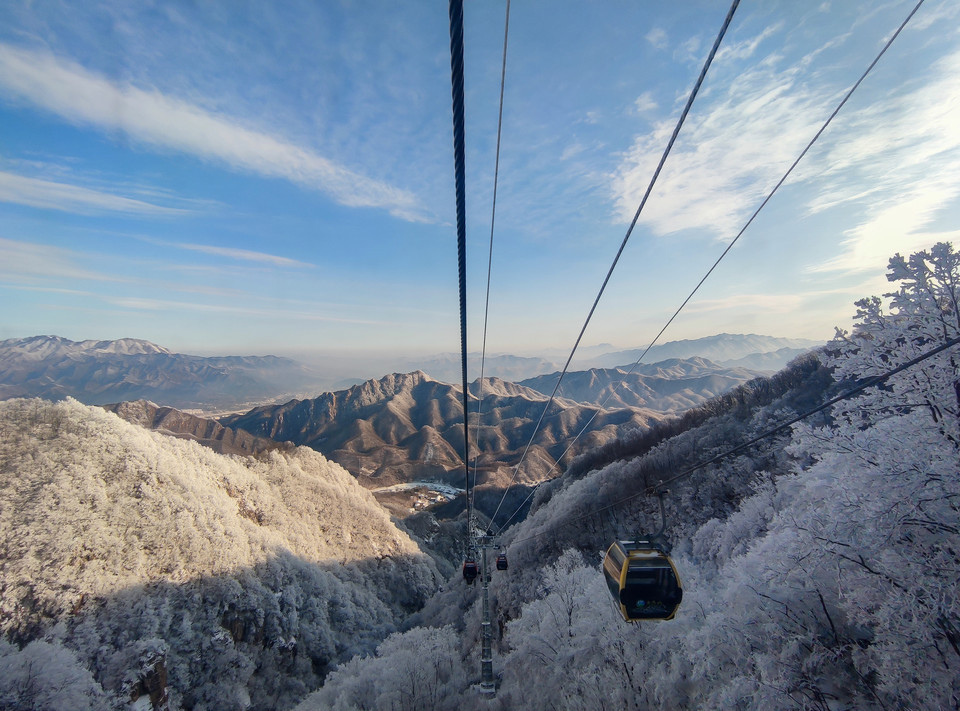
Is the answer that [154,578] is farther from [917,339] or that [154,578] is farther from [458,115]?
[917,339]

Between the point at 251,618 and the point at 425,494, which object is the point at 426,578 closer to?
the point at 251,618

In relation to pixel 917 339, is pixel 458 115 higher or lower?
higher

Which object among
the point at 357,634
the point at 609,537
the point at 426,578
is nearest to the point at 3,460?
the point at 357,634

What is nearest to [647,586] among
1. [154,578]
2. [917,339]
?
[917,339]

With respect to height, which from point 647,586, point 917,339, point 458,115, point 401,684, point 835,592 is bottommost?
point 401,684

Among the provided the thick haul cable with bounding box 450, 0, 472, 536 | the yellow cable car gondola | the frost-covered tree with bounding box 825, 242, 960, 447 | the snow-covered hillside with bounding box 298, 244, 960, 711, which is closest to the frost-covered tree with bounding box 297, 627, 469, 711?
the snow-covered hillside with bounding box 298, 244, 960, 711

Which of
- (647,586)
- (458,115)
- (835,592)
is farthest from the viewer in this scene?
(835,592)

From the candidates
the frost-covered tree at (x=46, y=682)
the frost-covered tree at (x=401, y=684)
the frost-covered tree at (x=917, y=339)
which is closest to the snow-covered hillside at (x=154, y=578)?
the frost-covered tree at (x=46, y=682)

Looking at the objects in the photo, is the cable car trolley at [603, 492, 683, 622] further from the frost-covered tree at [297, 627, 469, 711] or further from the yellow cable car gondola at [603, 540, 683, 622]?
the frost-covered tree at [297, 627, 469, 711]
